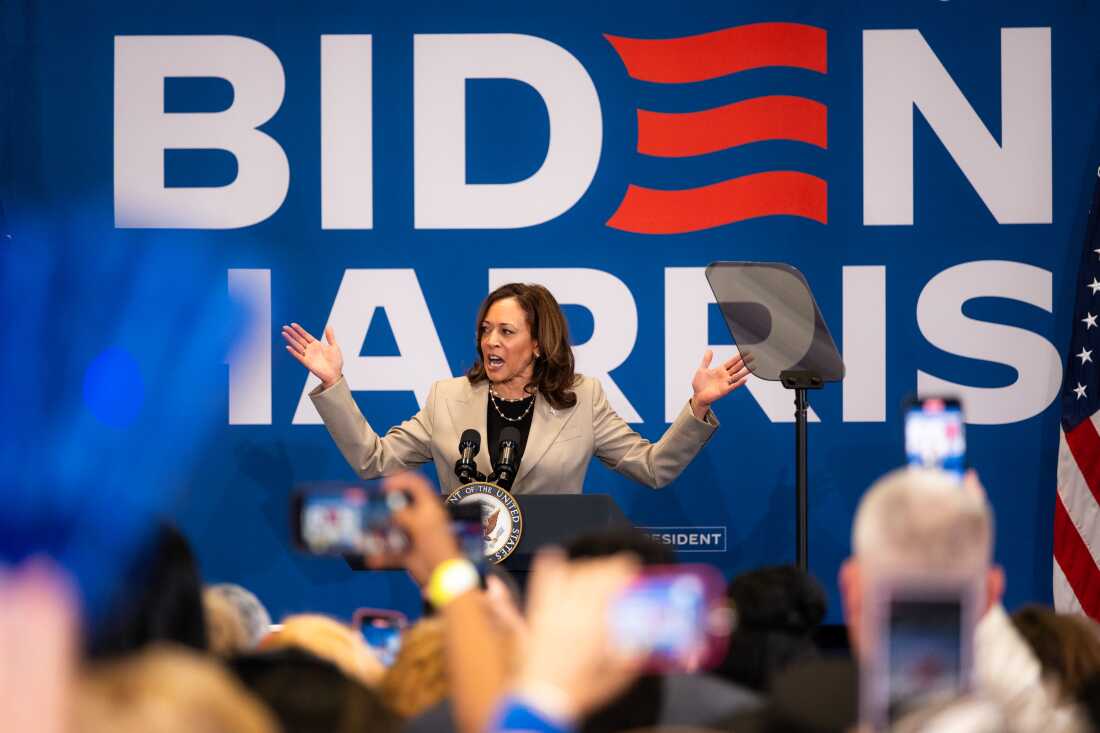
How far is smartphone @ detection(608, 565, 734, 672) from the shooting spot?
Answer: 135cm

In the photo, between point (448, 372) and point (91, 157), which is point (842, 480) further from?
point (91, 157)

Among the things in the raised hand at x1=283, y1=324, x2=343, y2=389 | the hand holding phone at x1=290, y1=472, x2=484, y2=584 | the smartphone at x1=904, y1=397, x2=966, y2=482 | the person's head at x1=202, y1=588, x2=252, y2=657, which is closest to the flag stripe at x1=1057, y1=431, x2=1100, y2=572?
the raised hand at x1=283, y1=324, x2=343, y2=389

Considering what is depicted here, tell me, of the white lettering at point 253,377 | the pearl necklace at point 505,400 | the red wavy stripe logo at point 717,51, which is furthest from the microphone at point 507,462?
the red wavy stripe logo at point 717,51

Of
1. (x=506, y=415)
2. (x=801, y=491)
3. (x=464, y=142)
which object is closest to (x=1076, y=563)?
(x=801, y=491)

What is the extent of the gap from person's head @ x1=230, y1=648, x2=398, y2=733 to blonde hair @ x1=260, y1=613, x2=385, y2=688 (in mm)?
275

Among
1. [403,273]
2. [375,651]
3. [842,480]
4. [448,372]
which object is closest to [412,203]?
[403,273]

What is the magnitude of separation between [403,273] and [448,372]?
489 millimetres

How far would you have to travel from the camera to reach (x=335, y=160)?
19.0 feet

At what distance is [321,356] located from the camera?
4.88 meters

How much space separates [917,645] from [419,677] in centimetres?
79

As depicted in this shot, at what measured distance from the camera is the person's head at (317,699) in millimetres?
1629

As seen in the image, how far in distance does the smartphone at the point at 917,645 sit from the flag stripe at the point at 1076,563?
4304 mm

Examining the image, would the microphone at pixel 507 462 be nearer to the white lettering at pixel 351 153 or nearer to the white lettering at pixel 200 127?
the white lettering at pixel 351 153

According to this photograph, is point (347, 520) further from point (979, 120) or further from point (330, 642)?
point (979, 120)
